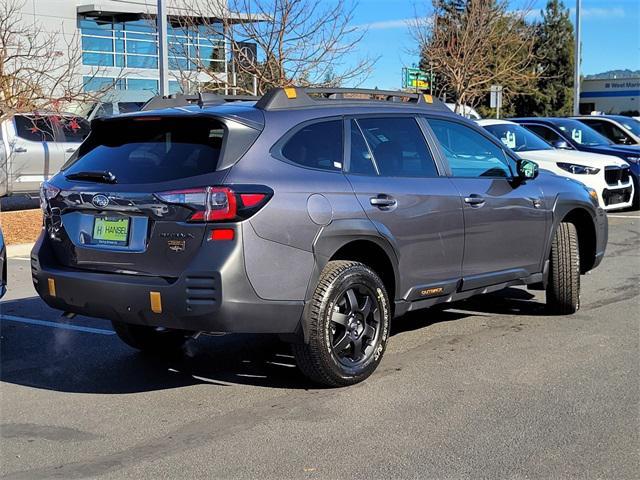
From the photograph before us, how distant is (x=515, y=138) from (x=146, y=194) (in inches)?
424

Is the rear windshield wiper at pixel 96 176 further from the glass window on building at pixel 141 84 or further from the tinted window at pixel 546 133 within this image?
the glass window on building at pixel 141 84

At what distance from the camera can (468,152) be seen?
6.33 metres

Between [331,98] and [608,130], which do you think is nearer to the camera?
[331,98]

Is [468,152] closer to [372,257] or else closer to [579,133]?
[372,257]

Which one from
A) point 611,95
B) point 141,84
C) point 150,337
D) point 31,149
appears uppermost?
point 611,95

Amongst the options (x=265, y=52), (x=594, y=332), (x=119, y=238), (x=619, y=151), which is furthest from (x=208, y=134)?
(x=619, y=151)

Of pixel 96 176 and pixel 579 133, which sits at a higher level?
pixel 579 133

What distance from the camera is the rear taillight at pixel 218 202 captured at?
4.45 m

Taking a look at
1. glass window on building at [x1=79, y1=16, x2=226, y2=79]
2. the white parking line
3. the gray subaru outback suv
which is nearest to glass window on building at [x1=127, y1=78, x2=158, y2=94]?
glass window on building at [x1=79, y1=16, x2=226, y2=79]

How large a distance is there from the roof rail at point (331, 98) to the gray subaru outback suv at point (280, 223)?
0.01 metres

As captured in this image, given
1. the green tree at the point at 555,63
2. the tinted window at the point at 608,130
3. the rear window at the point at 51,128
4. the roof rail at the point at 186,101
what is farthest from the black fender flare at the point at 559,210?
the green tree at the point at 555,63

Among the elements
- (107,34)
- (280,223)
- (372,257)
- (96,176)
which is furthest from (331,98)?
(107,34)

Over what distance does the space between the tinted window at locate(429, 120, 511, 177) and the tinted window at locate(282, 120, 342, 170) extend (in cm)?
109

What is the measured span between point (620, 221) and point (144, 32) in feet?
73.7
